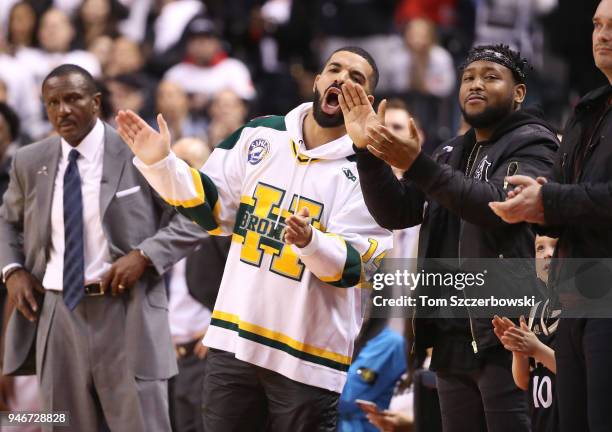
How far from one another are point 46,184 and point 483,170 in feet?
7.80

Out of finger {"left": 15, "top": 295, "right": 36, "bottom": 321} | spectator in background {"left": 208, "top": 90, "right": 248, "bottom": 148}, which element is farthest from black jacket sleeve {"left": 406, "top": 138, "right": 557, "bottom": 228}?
spectator in background {"left": 208, "top": 90, "right": 248, "bottom": 148}

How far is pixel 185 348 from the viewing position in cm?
728

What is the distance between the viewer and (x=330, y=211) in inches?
Result: 200

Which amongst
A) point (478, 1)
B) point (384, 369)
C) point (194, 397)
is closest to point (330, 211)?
point (384, 369)

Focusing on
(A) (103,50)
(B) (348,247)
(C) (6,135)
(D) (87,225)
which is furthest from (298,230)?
(A) (103,50)

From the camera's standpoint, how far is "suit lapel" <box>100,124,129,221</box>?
5.73 metres

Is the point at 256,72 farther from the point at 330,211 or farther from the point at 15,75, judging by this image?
the point at 330,211

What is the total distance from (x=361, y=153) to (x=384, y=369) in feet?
7.99

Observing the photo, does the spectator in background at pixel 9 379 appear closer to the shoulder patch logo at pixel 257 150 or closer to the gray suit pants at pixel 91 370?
the gray suit pants at pixel 91 370

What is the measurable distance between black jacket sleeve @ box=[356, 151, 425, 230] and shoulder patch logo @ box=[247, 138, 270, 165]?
2.33 ft

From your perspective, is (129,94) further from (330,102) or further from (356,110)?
(356,110)

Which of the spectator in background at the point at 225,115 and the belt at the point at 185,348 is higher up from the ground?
the spectator in background at the point at 225,115

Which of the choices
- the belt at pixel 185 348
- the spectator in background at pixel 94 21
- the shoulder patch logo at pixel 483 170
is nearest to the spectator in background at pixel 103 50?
the spectator in background at pixel 94 21

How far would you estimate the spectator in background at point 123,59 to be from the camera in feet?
36.3
